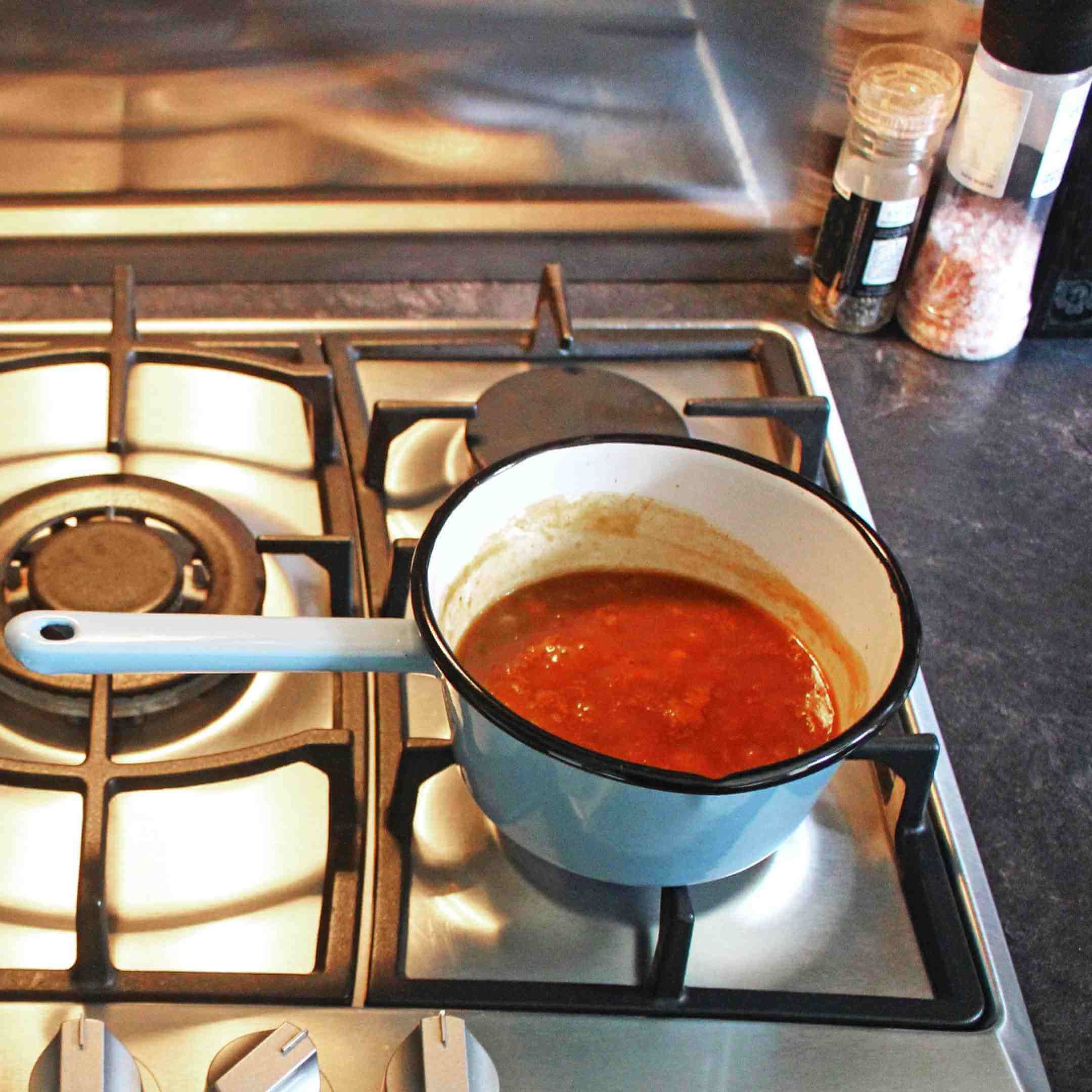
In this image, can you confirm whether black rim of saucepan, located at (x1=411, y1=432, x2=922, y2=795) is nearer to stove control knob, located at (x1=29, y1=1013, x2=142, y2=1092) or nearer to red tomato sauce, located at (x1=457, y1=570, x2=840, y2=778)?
red tomato sauce, located at (x1=457, y1=570, x2=840, y2=778)

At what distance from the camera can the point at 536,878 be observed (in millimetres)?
579

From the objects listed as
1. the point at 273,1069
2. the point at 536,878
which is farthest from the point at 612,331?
the point at 273,1069

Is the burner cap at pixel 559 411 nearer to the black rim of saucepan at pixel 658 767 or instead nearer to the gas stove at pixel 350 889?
the gas stove at pixel 350 889

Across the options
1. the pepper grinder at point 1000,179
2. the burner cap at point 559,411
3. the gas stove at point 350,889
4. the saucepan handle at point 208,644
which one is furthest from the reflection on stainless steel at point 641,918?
the pepper grinder at point 1000,179

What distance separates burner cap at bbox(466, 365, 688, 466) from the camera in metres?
0.75

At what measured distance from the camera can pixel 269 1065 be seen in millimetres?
457

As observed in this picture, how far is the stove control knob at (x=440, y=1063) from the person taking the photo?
46cm

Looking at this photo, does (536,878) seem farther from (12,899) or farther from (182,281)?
(182,281)

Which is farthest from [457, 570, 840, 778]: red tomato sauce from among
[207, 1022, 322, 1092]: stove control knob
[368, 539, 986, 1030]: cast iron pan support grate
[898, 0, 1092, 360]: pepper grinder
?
[898, 0, 1092, 360]: pepper grinder

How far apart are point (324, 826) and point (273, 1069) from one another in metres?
0.14

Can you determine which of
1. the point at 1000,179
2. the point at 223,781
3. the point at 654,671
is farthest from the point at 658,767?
the point at 1000,179

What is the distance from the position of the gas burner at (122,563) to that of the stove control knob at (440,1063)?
21 centimetres

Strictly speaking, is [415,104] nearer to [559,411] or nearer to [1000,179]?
[559,411]

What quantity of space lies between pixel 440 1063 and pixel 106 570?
0.30 metres
